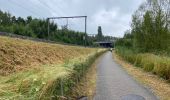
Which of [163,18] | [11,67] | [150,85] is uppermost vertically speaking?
[163,18]

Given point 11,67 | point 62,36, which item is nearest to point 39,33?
point 62,36

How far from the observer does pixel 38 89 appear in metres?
5.52

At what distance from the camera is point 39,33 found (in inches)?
2982

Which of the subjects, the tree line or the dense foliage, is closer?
the tree line

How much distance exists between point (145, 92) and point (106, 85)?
217 cm

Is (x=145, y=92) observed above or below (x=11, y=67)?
below

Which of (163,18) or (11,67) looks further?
(163,18)

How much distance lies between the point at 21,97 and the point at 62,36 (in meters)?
81.4

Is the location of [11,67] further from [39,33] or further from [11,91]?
[39,33]

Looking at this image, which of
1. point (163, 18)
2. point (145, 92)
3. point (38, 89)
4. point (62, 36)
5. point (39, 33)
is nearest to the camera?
point (38, 89)

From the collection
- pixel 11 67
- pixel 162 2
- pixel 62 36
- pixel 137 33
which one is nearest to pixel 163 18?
pixel 162 2

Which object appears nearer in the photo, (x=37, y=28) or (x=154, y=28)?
(x=154, y=28)

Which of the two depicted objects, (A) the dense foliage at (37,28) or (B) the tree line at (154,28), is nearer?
(B) the tree line at (154,28)

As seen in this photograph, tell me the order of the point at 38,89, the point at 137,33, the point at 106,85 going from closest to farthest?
1. the point at 38,89
2. the point at 106,85
3. the point at 137,33
